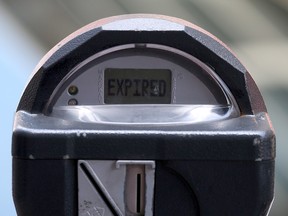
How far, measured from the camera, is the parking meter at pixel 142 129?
5.69ft

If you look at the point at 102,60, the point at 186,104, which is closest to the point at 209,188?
the point at 186,104

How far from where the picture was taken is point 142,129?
174 centimetres

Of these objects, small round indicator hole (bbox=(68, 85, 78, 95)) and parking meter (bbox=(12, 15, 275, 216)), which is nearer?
parking meter (bbox=(12, 15, 275, 216))

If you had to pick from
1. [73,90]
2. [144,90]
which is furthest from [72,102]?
[144,90]

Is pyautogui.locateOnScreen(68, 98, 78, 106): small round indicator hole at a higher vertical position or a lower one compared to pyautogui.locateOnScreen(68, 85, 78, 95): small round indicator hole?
lower

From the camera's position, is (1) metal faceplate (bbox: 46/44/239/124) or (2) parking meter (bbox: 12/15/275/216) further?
(1) metal faceplate (bbox: 46/44/239/124)

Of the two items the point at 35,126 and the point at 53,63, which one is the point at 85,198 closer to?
the point at 35,126

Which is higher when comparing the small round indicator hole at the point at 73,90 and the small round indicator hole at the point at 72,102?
the small round indicator hole at the point at 73,90

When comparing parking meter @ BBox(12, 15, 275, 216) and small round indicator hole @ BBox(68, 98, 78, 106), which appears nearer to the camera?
parking meter @ BBox(12, 15, 275, 216)

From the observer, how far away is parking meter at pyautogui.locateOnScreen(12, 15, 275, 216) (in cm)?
173

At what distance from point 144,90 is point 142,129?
0.20 metres

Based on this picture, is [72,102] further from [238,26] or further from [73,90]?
[238,26]

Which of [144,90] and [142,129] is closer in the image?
Result: [142,129]

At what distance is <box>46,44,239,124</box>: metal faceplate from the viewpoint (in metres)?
1.86
